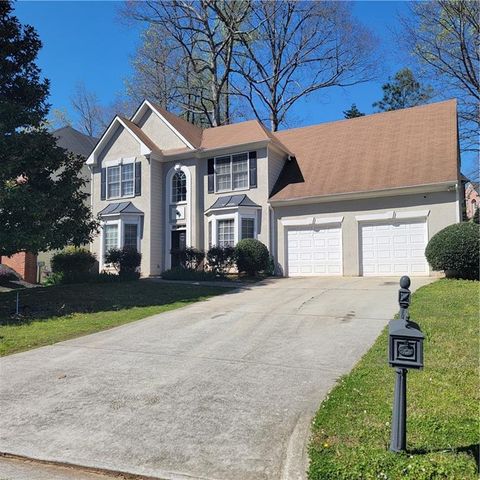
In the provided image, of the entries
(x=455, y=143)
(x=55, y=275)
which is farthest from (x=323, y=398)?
(x=55, y=275)

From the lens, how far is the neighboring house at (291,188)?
17812 millimetres

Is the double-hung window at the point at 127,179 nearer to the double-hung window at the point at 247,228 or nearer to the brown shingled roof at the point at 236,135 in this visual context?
the brown shingled roof at the point at 236,135

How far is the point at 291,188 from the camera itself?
20406 millimetres

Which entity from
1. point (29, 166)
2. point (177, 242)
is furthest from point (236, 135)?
point (29, 166)

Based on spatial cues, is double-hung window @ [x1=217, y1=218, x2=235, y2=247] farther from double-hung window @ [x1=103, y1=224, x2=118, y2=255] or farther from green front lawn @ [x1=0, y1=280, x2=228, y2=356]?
double-hung window @ [x1=103, y1=224, x2=118, y2=255]

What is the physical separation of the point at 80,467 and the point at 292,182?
17.7m

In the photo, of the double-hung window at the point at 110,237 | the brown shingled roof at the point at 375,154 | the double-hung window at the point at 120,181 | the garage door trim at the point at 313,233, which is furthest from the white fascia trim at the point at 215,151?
the double-hung window at the point at 110,237

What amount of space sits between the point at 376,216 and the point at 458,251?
4.12 meters

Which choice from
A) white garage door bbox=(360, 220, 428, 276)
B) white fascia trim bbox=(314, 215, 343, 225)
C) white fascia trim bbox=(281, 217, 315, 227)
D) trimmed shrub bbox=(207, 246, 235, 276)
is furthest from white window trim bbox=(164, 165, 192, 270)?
white garage door bbox=(360, 220, 428, 276)

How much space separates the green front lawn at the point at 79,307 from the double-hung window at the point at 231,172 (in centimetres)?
675

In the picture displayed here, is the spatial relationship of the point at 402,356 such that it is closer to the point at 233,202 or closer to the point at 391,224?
the point at 391,224

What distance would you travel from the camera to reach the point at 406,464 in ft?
11.8

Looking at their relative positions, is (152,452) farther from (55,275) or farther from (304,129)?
(304,129)

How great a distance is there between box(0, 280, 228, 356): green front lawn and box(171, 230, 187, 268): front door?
206 inches
